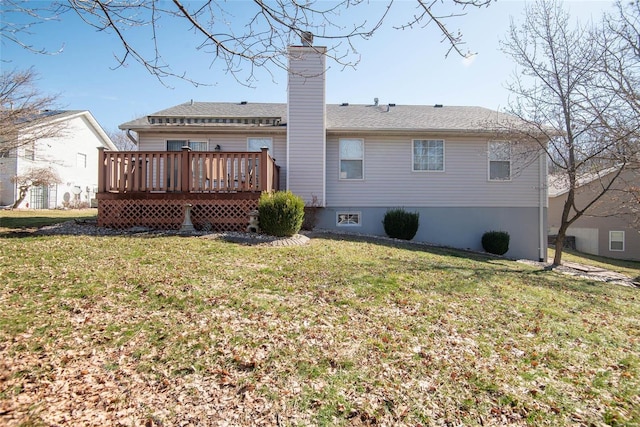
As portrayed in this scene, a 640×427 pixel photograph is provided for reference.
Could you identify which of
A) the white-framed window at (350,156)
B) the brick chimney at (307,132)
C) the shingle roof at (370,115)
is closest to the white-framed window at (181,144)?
the shingle roof at (370,115)

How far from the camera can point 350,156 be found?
11.3 meters

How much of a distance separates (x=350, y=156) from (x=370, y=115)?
7.31ft

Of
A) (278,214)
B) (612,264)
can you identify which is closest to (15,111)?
(278,214)

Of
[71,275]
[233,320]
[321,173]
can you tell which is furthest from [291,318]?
[321,173]

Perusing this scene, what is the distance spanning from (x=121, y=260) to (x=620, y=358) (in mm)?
6536

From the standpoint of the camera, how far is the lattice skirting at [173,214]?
7953 millimetres

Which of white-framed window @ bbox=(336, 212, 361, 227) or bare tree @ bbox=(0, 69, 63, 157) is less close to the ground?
bare tree @ bbox=(0, 69, 63, 157)

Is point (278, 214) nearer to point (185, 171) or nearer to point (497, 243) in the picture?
point (185, 171)

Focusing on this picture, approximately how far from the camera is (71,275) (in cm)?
415

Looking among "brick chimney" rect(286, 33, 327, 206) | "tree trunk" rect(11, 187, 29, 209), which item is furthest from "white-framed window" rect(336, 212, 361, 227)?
"tree trunk" rect(11, 187, 29, 209)

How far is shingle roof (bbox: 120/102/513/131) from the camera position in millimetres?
11195

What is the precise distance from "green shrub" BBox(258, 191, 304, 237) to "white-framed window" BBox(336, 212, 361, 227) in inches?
157

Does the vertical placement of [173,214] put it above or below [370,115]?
below

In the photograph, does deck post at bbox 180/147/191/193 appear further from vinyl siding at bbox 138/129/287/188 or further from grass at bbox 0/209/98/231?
grass at bbox 0/209/98/231
